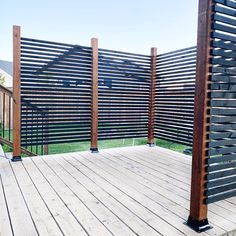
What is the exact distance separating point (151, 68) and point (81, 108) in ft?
6.06

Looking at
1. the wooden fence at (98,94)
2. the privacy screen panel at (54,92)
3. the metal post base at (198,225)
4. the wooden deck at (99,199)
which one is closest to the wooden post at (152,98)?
the wooden fence at (98,94)

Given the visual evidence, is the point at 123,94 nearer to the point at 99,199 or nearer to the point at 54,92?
the point at 54,92

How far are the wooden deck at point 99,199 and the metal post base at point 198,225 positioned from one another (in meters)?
0.04

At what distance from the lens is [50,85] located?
4.07m

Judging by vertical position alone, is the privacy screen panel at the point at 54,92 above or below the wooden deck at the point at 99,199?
above

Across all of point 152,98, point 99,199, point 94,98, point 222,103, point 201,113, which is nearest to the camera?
point 201,113

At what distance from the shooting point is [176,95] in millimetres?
4574

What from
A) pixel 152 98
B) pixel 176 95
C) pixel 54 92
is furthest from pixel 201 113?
pixel 152 98

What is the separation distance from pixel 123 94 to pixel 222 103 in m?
3.09

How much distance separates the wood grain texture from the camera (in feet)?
5.73

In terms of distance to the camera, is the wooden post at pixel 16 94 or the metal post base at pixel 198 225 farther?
the wooden post at pixel 16 94

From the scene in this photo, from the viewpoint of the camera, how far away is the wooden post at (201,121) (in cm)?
175

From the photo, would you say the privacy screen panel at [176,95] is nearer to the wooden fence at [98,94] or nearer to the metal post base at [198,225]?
the wooden fence at [98,94]

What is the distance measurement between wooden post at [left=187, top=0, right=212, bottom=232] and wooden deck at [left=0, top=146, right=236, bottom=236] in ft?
0.48
